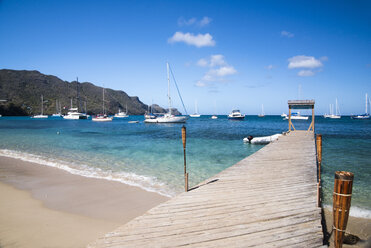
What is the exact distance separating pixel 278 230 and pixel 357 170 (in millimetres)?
11893

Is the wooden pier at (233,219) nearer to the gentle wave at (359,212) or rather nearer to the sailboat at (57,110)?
the gentle wave at (359,212)

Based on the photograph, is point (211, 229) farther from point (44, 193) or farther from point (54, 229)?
point (44, 193)

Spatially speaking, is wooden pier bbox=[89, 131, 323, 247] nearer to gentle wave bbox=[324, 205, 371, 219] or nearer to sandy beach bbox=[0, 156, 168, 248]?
gentle wave bbox=[324, 205, 371, 219]

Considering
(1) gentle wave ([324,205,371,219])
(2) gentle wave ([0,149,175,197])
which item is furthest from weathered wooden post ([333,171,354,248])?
(2) gentle wave ([0,149,175,197])

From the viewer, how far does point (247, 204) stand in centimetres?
427

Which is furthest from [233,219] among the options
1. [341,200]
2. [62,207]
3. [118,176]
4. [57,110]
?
[57,110]

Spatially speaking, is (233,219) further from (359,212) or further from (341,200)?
(359,212)

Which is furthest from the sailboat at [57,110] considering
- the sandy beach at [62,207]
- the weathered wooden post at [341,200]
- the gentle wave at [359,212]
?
the weathered wooden post at [341,200]

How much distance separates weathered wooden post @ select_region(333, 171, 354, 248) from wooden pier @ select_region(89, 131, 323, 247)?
140cm

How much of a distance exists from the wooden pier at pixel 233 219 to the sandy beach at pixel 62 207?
2186 mm

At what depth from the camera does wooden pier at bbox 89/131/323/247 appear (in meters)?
3.04

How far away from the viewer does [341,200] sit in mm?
1743

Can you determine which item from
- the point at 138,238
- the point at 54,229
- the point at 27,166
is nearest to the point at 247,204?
the point at 138,238

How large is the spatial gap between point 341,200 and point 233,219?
7.25 ft
